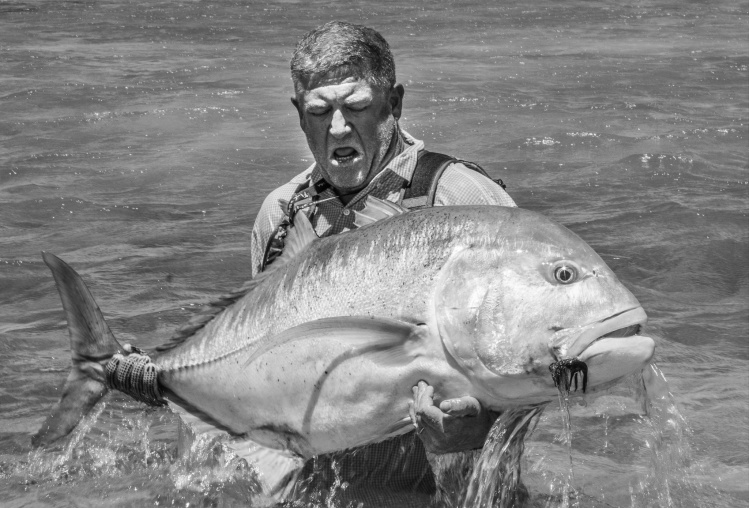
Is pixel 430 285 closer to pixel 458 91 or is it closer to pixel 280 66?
pixel 458 91

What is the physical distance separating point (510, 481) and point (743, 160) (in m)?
8.98

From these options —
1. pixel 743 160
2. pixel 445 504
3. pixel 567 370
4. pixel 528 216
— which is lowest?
pixel 743 160

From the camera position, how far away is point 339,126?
398 centimetres

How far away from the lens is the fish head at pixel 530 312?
303 centimetres

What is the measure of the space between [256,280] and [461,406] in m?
0.98

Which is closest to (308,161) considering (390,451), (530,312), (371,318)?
(390,451)

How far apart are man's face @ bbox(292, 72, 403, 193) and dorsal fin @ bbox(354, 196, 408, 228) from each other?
0.39 meters

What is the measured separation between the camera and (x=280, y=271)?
3752mm

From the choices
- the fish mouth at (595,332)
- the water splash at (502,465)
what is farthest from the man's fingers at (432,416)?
the fish mouth at (595,332)

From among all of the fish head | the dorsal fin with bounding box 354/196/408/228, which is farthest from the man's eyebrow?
the fish head

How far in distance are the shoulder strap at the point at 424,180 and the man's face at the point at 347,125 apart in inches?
6.0

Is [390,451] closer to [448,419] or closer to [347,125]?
[448,419]

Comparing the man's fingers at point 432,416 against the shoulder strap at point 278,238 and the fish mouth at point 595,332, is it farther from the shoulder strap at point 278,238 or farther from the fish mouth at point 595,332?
the shoulder strap at point 278,238

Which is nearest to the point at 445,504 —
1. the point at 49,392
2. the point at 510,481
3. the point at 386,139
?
the point at 510,481
